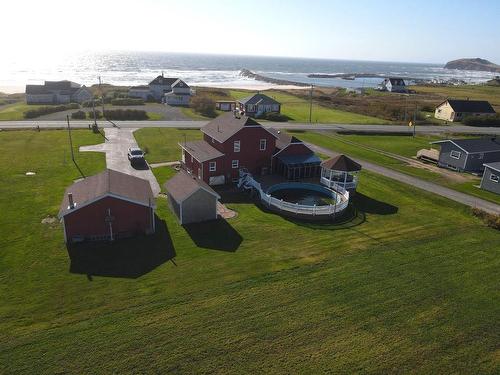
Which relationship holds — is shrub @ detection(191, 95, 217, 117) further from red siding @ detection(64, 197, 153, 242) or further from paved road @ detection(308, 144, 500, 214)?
red siding @ detection(64, 197, 153, 242)

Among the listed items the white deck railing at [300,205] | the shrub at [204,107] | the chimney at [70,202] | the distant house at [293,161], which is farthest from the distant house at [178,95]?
the chimney at [70,202]

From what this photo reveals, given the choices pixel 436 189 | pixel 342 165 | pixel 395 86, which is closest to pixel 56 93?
pixel 342 165

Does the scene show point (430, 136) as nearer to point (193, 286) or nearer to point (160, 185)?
point (160, 185)

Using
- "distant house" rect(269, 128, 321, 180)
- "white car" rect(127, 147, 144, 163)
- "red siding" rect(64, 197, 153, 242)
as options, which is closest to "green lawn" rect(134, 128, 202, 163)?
"white car" rect(127, 147, 144, 163)

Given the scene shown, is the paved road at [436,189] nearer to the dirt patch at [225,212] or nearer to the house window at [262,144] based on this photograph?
the house window at [262,144]

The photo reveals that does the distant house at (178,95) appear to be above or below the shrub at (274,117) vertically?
above

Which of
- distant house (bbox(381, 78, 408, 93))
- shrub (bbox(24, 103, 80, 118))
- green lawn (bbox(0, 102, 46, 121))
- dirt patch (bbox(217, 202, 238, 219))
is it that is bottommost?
dirt patch (bbox(217, 202, 238, 219))
